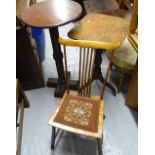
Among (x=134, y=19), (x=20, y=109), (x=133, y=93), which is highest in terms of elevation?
(x=134, y=19)

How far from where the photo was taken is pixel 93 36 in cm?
137

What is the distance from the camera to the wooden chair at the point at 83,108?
1173mm

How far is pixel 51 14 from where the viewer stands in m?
1.41

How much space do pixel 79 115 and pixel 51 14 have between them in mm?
819

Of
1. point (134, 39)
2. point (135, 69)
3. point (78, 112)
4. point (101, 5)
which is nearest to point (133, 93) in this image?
point (135, 69)

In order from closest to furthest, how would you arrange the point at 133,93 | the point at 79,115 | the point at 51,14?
the point at 79,115, the point at 51,14, the point at 133,93

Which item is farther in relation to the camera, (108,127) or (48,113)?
(48,113)

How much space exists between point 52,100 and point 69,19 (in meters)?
0.96

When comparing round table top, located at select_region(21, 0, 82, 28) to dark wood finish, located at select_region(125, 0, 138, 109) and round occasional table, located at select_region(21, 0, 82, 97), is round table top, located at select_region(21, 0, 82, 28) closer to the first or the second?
round occasional table, located at select_region(21, 0, 82, 97)

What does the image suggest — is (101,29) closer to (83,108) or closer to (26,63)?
(83,108)

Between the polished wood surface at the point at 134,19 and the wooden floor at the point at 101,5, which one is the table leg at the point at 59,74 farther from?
the wooden floor at the point at 101,5
